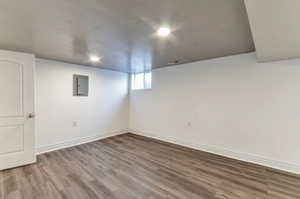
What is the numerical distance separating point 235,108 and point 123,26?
2.76 metres

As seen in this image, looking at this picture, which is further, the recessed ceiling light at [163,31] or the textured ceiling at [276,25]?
the recessed ceiling light at [163,31]

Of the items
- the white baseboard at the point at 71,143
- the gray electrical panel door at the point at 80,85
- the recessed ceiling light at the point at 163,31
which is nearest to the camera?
the recessed ceiling light at the point at 163,31

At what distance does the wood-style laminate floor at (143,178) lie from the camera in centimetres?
201

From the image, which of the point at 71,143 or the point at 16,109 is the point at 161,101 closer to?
the point at 71,143

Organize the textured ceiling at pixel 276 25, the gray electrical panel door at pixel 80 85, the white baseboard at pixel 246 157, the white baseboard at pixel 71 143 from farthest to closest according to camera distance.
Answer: the gray electrical panel door at pixel 80 85 < the white baseboard at pixel 71 143 < the white baseboard at pixel 246 157 < the textured ceiling at pixel 276 25

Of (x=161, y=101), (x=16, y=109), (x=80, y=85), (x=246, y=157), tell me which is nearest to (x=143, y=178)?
(x=246, y=157)

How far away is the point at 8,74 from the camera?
273cm

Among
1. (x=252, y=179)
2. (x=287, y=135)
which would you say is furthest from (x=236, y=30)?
(x=252, y=179)

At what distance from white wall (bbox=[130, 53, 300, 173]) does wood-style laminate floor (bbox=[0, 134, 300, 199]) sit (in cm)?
38

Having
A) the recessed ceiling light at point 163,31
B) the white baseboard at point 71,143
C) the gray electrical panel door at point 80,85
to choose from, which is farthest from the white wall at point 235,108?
the gray electrical panel door at point 80,85

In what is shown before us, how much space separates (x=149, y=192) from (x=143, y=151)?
5.15ft

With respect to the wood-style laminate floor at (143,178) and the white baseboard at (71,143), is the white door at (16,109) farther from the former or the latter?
the white baseboard at (71,143)

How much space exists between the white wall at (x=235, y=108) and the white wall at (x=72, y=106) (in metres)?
1.50

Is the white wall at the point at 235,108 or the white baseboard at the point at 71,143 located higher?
the white wall at the point at 235,108
